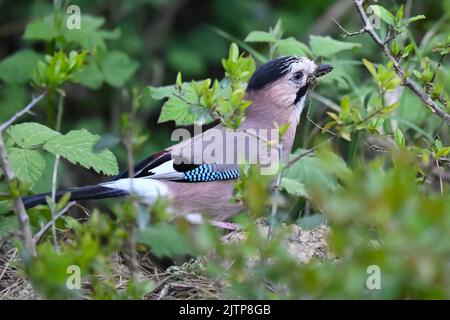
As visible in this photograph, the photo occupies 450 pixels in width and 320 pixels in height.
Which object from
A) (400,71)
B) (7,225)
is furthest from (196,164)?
(400,71)

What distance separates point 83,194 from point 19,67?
1.41m

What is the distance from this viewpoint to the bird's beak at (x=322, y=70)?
3637 mm

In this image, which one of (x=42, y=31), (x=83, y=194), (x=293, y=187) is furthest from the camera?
(x=42, y=31)

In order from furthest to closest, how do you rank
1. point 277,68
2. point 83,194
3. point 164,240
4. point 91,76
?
point 91,76
point 277,68
point 83,194
point 164,240

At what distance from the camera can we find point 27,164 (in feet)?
10.2

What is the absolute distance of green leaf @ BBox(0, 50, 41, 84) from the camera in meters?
4.24

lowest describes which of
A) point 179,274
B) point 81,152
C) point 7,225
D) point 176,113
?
point 179,274

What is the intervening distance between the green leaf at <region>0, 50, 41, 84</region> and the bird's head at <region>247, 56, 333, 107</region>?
117 centimetres

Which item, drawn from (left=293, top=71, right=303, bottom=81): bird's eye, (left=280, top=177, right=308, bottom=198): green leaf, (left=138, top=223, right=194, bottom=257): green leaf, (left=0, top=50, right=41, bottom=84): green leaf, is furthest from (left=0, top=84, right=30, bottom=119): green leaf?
(left=138, top=223, right=194, bottom=257): green leaf

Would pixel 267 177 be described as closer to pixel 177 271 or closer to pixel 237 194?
pixel 237 194

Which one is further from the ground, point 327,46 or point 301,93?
point 327,46

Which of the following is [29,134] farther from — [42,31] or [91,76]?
[91,76]

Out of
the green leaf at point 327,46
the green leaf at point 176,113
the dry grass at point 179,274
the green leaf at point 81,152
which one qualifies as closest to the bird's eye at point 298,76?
the green leaf at point 327,46
